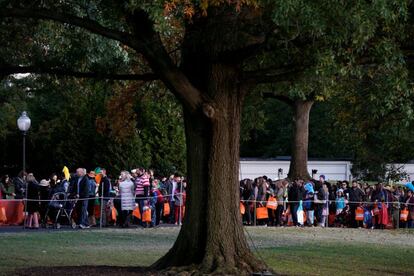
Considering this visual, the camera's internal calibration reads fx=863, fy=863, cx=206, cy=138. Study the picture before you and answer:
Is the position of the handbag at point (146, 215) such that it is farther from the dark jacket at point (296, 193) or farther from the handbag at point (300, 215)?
the handbag at point (300, 215)

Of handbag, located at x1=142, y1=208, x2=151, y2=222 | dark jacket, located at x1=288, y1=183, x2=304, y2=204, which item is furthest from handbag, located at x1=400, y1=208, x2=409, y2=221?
handbag, located at x1=142, y1=208, x2=151, y2=222

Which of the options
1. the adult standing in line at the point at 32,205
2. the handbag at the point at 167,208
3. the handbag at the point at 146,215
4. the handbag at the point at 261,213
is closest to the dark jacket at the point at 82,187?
the adult standing in line at the point at 32,205

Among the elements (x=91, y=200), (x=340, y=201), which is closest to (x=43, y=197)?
(x=91, y=200)

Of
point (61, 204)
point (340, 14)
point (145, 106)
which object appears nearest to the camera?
point (340, 14)

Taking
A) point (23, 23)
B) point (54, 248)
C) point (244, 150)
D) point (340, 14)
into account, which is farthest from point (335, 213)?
point (244, 150)

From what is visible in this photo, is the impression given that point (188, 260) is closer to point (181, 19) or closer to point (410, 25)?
point (181, 19)

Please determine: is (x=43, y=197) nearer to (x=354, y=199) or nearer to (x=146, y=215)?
(x=146, y=215)

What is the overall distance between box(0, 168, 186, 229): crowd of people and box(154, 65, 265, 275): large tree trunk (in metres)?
12.1

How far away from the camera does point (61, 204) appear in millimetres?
27875

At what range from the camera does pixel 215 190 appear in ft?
52.6

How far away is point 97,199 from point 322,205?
9179 mm

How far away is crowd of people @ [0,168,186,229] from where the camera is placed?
2792cm

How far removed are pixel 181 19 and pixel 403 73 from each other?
4.04 m

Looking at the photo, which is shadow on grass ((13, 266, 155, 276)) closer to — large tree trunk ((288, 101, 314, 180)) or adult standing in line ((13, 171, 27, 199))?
adult standing in line ((13, 171, 27, 199))
